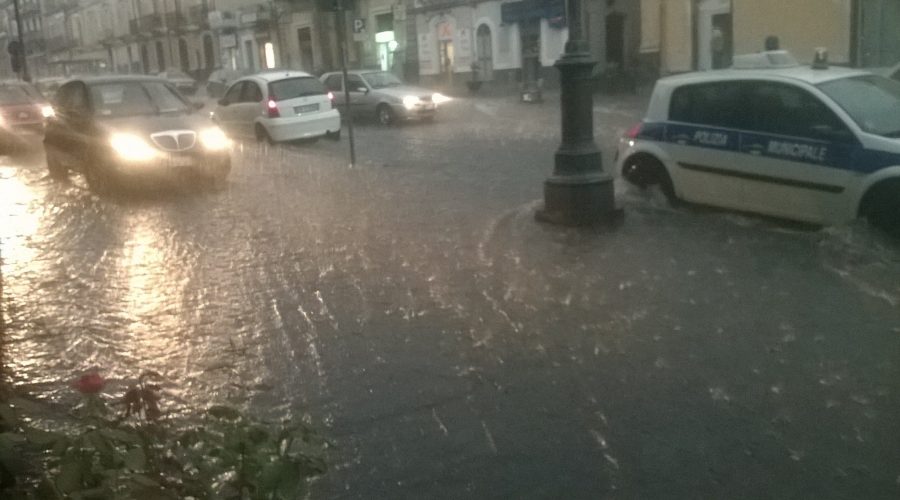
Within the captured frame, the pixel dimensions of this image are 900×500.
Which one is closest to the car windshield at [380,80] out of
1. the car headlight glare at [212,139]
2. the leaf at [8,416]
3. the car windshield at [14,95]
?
the car windshield at [14,95]

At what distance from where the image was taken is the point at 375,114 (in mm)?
27984

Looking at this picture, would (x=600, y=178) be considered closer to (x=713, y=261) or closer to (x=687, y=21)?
(x=713, y=261)

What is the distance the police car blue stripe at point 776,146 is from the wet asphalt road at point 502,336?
61 centimetres

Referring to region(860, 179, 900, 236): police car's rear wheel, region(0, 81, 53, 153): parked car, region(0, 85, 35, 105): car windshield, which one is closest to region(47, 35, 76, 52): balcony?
region(0, 85, 35, 105): car windshield

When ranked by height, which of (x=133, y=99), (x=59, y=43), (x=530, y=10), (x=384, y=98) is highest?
(x=530, y=10)

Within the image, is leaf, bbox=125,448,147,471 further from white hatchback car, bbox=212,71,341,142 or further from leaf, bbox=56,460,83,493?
white hatchback car, bbox=212,71,341,142

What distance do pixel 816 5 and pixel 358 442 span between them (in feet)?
74.9

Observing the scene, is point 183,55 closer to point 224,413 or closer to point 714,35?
point 714,35

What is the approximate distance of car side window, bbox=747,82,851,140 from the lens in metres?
9.70

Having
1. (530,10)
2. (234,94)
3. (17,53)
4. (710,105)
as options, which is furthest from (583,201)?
(17,53)

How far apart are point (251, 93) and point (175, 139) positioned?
24.4 ft

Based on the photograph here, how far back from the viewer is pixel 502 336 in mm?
7652

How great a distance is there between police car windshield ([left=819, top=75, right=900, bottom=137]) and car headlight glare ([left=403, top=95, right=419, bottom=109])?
17706 millimetres

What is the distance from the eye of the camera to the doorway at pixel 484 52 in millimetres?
40688
